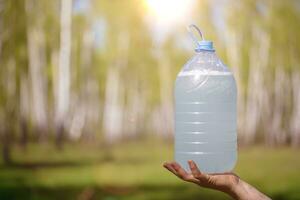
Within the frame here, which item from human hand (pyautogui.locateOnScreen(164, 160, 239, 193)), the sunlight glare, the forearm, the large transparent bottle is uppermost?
the sunlight glare

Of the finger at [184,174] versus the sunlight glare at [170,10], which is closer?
the finger at [184,174]

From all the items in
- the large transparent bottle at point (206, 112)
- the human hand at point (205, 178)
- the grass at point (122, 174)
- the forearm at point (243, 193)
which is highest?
the large transparent bottle at point (206, 112)

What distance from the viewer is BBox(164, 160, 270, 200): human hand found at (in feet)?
4.30

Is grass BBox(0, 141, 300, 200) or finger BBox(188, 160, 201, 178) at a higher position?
finger BBox(188, 160, 201, 178)

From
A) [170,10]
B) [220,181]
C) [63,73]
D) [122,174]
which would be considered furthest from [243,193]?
[63,73]

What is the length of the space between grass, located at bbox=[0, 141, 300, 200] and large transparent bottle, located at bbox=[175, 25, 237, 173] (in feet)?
6.85

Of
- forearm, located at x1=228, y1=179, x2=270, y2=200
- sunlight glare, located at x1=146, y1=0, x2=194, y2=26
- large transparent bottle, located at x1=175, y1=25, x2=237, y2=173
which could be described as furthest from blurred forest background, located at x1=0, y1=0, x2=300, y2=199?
forearm, located at x1=228, y1=179, x2=270, y2=200

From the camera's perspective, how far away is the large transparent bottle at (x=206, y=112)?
5.57 ft

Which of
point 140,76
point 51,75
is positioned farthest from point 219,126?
point 51,75

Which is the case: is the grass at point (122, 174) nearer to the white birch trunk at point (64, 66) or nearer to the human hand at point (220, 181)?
the white birch trunk at point (64, 66)

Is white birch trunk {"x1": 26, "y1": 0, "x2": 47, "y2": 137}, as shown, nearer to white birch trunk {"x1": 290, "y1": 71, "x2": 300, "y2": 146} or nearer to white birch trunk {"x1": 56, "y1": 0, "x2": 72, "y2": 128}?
white birch trunk {"x1": 56, "y1": 0, "x2": 72, "y2": 128}

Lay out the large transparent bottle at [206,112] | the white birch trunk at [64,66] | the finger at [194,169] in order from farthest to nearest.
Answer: the white birch trunk at [64,66] → the large transparent bottle at [206,112] → the finger at [194,169]

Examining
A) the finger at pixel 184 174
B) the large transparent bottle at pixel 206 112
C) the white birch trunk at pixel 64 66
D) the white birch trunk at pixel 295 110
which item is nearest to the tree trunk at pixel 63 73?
the white birch trunk at pixel 64 66

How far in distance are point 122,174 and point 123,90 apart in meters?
0.57
